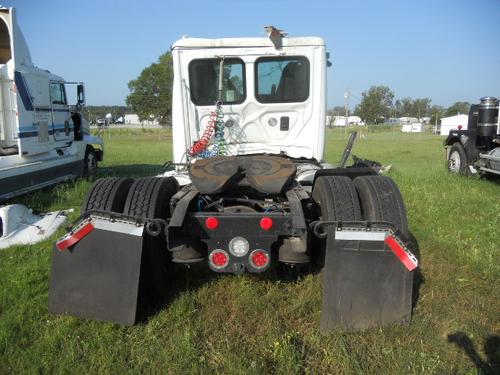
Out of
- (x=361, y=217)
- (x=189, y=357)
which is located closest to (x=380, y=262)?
(x=361, y=217)

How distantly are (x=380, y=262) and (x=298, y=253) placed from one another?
629mm

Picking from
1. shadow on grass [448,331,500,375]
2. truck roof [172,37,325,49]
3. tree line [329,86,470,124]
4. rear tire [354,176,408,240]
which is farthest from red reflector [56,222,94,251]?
tree line [329,86,470,124]

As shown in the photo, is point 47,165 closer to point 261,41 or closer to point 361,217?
point 261,41

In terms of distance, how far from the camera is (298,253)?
361cm

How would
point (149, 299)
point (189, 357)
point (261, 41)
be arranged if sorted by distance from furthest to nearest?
1. point (261, 41)
2. point (149, 299)
3. point (189, 357)

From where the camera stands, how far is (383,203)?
358 cm

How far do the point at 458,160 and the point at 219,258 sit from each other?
10273 mm

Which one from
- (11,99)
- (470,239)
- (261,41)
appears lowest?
(470,239)

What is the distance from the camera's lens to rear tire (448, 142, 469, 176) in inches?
455

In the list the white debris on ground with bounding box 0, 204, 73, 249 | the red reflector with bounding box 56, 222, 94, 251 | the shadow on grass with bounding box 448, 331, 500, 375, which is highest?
the red reflector with bounding box 56, 222, 94, 251

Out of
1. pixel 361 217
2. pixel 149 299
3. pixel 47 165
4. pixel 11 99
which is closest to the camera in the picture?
pixel 361 217

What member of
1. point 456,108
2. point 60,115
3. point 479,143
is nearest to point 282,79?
point 479,143

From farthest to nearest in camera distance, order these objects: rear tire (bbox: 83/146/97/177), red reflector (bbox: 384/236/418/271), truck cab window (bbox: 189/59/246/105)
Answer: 1. rear tire (bbox: 83/146/97/177)
2. truck cab window (bbox: 189/59/246/105)
3. red reflector (bbox: 384/236/418/271)

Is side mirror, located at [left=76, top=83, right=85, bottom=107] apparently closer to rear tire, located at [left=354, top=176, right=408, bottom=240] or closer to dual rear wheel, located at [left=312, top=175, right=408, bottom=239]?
dual rear wheel, located at [left=312, top=175, right=408, bottom=239]
